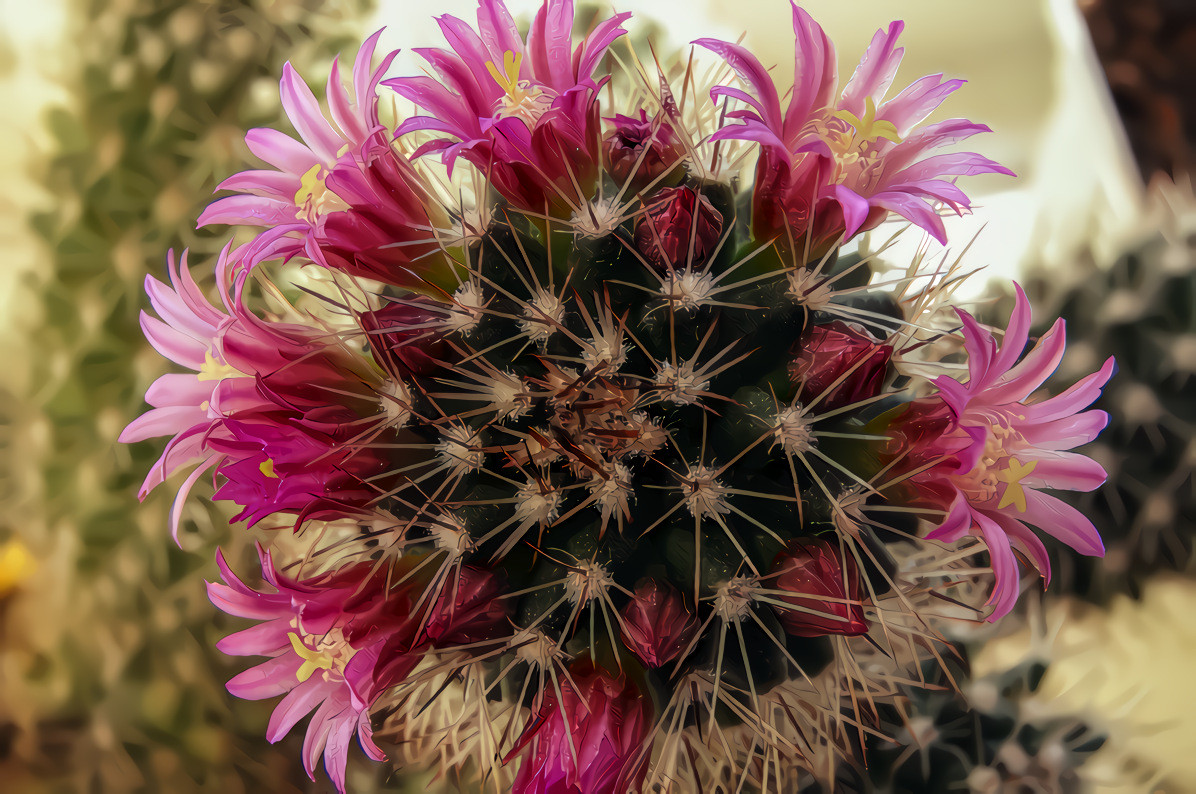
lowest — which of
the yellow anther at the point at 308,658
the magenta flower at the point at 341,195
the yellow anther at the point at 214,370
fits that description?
the yellow anther at the point at 308,658

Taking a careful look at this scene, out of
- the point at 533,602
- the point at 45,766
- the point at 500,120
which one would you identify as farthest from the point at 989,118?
the point at 45,766

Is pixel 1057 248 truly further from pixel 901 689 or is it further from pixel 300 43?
pixel 300 43

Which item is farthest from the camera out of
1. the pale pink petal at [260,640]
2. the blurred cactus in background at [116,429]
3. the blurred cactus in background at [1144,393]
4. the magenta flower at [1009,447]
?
the blurred cactus in background at [116,429]

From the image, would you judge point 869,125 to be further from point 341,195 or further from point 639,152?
point 341,195

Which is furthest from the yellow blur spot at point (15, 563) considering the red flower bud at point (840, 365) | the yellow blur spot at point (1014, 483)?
the yellow blur spot at point (1014, 483)

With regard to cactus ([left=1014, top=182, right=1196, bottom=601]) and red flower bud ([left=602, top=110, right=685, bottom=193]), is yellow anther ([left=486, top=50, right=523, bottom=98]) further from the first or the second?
cactus ([left=1014, top=182, right=1196, bottom=601])

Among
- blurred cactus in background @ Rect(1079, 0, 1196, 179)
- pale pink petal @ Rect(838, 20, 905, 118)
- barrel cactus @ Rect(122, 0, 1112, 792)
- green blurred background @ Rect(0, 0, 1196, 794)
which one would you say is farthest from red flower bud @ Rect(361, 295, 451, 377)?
blurred cactus in background @ Rect(1079, 0, 1196, 179)

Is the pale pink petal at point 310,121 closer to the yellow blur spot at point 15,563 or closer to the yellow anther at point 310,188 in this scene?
the yellow anther at point 310,188
